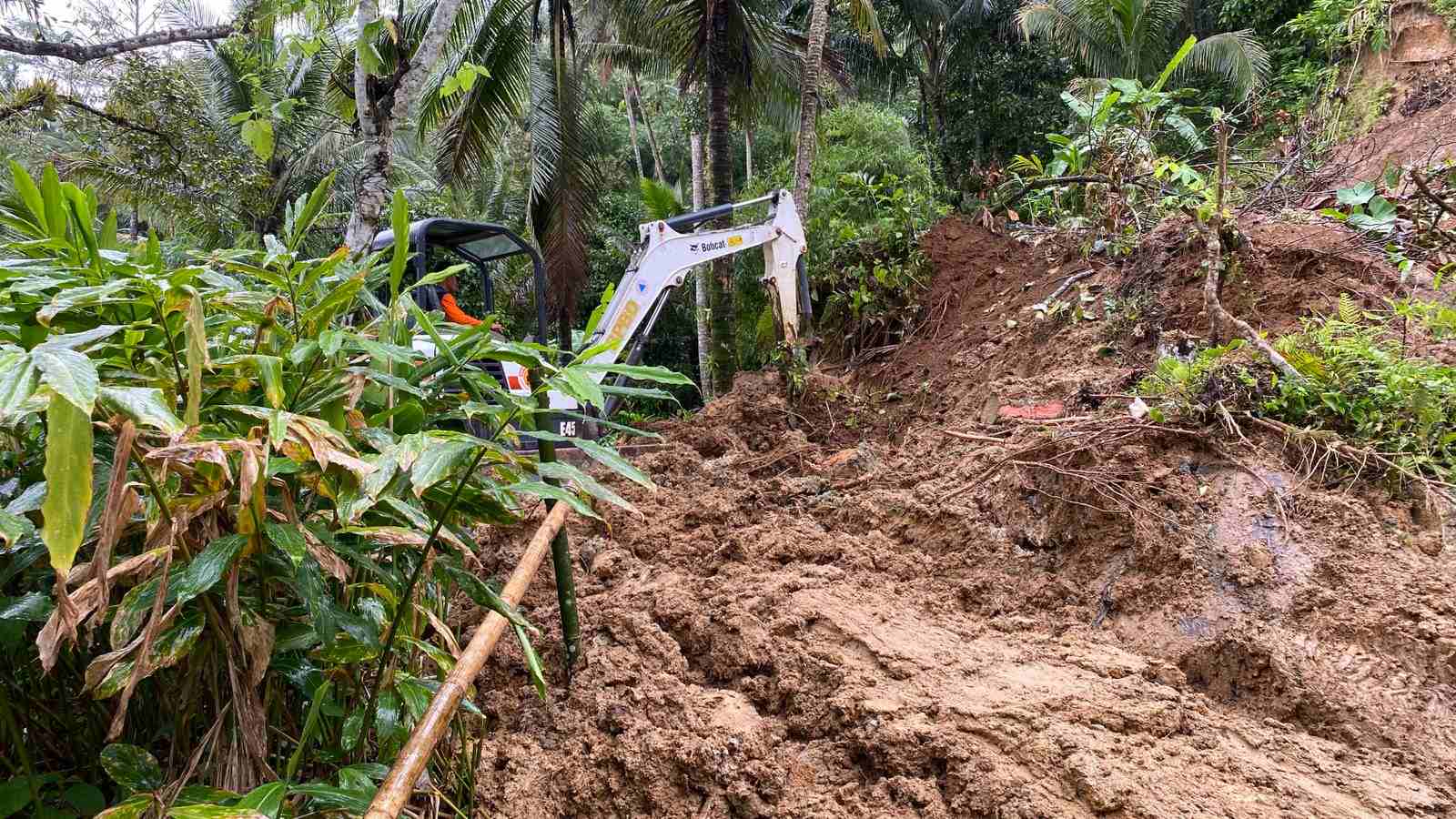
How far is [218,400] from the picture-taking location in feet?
5.08

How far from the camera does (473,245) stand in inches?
279

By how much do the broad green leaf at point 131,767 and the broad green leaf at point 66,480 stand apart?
2.09ft

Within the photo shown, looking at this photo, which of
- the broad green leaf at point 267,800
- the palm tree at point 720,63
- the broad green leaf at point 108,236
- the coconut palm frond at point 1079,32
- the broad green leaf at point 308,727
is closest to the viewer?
the broad green leaf at point 267,800

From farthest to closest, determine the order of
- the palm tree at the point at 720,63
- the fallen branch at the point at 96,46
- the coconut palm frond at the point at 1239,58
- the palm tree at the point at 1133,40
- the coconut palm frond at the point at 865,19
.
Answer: the palm tree at the point at 1133,40
the coconut palm frond at the point at 1239,58
the coconut palm frond at the point at 865,19
the palm tree at the point at 720,63
the fallen branch at the point at 96,46

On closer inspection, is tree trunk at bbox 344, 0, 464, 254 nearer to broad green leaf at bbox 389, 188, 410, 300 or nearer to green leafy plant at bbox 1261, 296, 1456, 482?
broad green leaf at bbox 389, 188, 410, 300

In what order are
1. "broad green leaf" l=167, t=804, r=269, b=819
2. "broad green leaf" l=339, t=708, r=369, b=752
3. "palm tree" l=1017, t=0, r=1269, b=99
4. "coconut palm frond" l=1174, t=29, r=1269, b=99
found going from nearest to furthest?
"broad green leaf" l=167, t=804, r=269, b=819 < "broad green leaf" l=339, t=708, r=369, b=752 < "coconut palm frond" l=1174, t=29, r=1269, b=99 < "palm tree" l=1017, t=0, r=1269, b=99

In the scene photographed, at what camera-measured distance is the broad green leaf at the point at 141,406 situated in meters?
1.08

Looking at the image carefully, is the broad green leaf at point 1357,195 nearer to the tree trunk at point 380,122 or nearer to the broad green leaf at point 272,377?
the tree trunk at point 380,122

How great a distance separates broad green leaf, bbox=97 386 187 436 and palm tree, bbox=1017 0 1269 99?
51.7ft

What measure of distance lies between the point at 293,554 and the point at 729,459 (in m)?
4.25

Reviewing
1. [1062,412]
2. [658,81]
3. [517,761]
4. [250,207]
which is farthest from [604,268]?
[517,761]

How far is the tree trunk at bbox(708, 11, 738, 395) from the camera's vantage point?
30.3ft

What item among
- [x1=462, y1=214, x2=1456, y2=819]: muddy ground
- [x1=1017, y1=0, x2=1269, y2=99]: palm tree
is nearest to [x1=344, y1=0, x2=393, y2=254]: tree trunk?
[x1=462, y1=214, x2=1456, y2=819]: muddy ground

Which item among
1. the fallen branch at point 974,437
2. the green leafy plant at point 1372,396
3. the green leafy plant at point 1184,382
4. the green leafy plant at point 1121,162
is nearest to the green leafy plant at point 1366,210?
the green leafy plant at point 1121,162
